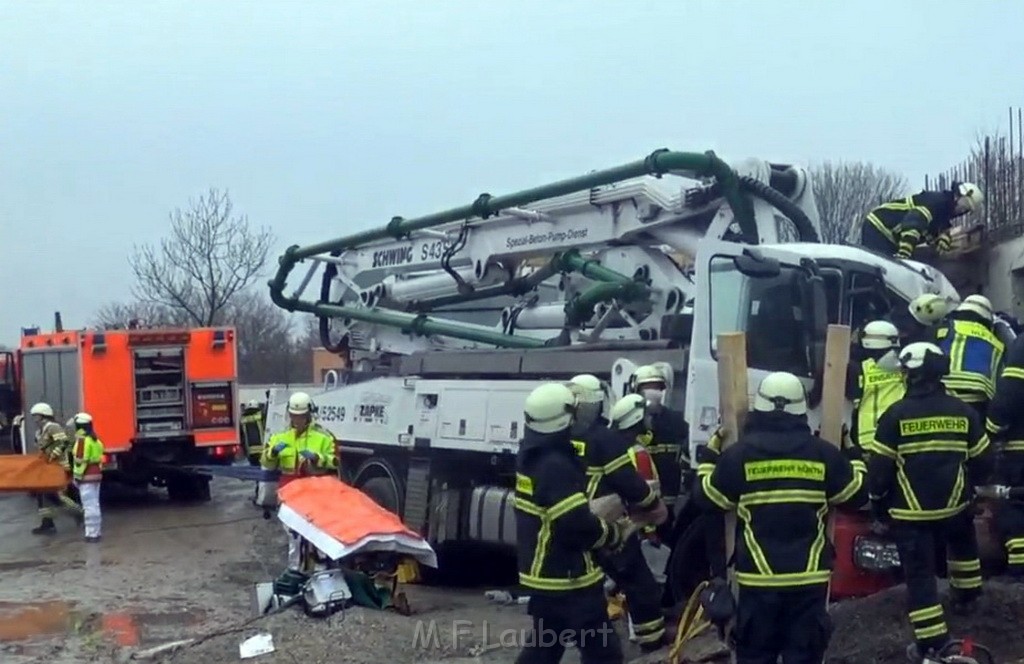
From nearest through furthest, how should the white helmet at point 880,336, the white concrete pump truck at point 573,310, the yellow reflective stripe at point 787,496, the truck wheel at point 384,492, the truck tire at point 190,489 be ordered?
1. the yellow reflective stripe at point 787,496
2. the white helmet at point 880,336
3. the white concrete pump truck at point 573,310
4. the truck wheel at point 384,492
5. the truck tire at point 190,489

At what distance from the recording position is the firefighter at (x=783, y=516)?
20.0ft

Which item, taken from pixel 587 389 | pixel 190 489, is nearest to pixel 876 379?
pixel 587 389

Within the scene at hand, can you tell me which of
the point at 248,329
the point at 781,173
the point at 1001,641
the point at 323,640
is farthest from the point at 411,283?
the point at 248,329

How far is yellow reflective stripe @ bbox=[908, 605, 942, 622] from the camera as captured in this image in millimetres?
6883

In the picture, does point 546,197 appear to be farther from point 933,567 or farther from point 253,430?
point 253,430

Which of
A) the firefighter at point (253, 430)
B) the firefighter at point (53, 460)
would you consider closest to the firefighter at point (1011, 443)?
the firefighter at point (53, 460)

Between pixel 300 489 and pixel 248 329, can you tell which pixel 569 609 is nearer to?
pixel 300 489

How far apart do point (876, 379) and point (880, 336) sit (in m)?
0.26

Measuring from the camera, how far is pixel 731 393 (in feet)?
22.2

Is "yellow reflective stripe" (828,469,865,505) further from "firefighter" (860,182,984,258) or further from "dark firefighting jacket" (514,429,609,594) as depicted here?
"firefighter" (860,182,984,258)

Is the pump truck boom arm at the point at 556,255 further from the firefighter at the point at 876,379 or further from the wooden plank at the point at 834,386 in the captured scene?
the wooden plank at the point at 834,386

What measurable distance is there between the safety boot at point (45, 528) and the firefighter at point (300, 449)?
640cm

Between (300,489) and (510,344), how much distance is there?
2.53 metres

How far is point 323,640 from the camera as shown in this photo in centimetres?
876
